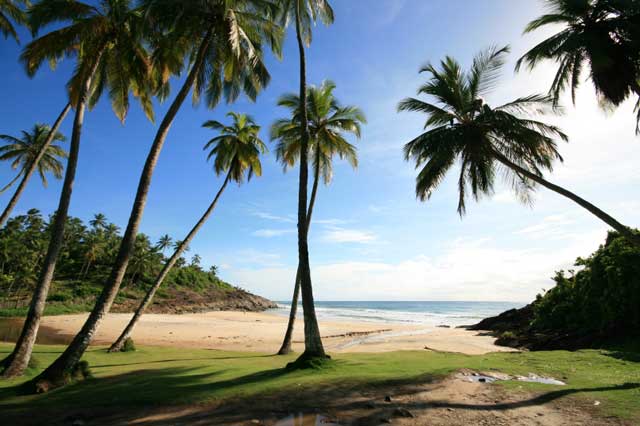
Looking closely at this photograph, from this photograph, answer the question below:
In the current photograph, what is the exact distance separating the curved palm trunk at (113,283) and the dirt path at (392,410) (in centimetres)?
276

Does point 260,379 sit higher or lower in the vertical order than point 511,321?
higher

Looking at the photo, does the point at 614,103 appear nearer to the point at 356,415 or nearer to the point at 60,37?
the point at 356,415

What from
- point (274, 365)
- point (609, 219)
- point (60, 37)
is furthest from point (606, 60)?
point (60, 37)

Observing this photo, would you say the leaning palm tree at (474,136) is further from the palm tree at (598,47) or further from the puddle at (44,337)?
the puddle at (44,337)

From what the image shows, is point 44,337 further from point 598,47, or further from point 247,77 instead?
point 598,47


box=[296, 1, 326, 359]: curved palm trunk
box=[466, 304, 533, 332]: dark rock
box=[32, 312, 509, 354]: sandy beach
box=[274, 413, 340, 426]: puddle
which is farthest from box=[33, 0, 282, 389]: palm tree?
box=[466, 304, 533, 332]: dark rock

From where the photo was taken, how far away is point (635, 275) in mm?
13570

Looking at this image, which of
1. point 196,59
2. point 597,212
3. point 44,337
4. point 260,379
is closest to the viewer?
point 260,379

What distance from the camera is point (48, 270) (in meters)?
8.91

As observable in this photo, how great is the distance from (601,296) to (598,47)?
11.3m

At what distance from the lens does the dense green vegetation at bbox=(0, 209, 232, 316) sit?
40250 millimetres

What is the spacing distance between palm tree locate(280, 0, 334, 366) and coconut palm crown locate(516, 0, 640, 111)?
22.8ft

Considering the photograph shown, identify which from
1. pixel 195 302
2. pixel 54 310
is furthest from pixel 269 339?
pixel 195 302

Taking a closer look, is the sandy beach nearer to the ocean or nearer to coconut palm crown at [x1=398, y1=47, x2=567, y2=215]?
coconut palm crown at [x1=398, y1=47, x2=567, y2=215]
